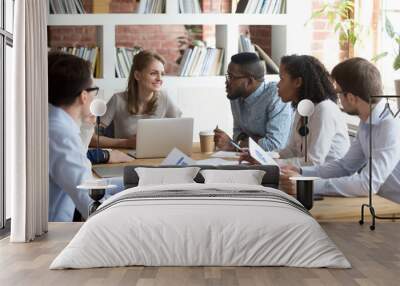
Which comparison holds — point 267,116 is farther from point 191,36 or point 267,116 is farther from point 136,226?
point 136,226

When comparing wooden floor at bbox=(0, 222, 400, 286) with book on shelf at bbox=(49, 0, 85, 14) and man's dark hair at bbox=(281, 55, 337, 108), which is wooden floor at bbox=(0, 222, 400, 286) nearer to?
man's dark hair at bbox=(281, 55, 337, 108)

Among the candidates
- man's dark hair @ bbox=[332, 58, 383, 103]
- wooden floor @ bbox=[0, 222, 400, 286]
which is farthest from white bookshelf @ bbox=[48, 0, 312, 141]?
wooden floor @ bbox=[0, 222, 400, 286]

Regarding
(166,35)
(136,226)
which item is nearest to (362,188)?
(166,35)

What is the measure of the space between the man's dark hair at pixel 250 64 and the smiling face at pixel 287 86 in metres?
0.17

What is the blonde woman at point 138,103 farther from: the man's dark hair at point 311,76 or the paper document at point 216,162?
the man's dark hair at point 311,76

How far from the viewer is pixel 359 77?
7578 mm

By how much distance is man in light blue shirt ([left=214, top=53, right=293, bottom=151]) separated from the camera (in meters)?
7.46

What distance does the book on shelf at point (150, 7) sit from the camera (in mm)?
7598

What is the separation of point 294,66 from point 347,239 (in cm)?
175

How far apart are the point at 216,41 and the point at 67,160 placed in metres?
1.68

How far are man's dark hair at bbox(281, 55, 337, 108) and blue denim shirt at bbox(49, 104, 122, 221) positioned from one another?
1.79m

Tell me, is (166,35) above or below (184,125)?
above

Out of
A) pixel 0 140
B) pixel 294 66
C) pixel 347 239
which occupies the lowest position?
pixel 347 239

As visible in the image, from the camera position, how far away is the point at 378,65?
24.7 ft
